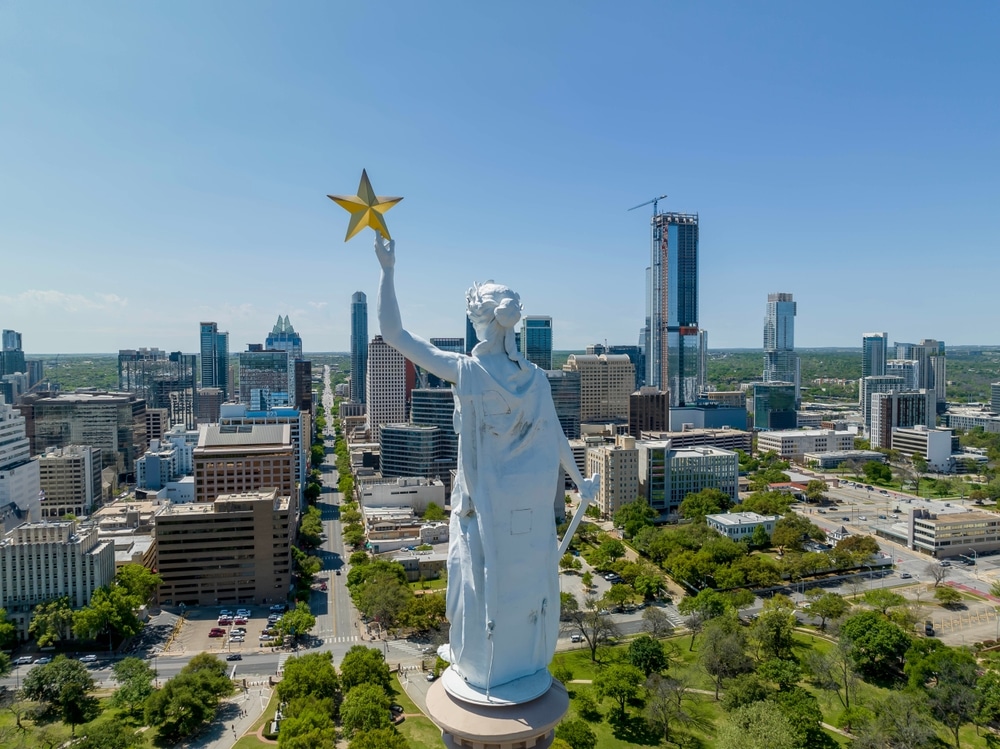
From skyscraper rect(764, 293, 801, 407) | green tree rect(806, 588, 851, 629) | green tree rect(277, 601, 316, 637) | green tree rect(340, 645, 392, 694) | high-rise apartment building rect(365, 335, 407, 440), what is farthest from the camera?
skyscraper rect(764, 293, 801, 407)

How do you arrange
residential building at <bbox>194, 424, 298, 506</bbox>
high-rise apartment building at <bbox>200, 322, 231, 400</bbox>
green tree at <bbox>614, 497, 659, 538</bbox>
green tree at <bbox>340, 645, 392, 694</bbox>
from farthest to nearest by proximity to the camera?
high-rise apartment building at <bbox>200, 322, 231, 400</bbox>
green tree at <bbox>614, 497, 659, 538</bbox>
residential building at <bbox>194, 424, 298, 506</bbox>
green tree at <bbox>340, 645, 392, 694</bbox>

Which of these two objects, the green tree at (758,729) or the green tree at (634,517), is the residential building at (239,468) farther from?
the green tree at (758,729)

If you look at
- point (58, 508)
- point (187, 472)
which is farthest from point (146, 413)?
point (58, 508)

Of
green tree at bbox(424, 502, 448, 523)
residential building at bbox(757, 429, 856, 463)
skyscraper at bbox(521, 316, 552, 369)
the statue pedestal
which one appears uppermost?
skyscraper at bbox(521, 316, 552, 369)

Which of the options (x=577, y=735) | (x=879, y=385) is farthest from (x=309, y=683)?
(x=879, y=385)

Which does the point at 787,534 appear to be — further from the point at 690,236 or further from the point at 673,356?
the point at 690,236

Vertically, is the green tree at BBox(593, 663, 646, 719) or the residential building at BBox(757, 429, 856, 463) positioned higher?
the residential building at BBox(757, 429, 856, 463)

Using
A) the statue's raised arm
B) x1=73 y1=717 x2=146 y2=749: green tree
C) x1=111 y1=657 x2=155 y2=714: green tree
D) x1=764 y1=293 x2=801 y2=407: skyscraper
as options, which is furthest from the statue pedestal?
x1=764 y1=293 x2=801 y2=407: skyscraper

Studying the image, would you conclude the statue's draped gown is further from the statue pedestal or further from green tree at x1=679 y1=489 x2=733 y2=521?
green tree at x1=679 y1=489 x2=733 y2=521
